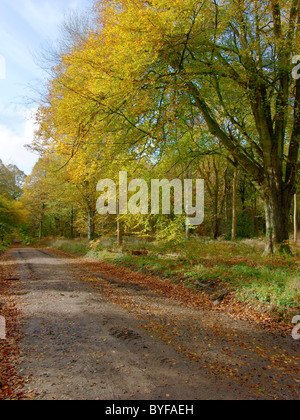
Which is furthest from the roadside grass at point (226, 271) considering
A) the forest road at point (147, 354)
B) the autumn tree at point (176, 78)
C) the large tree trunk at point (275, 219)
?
the autumn tree at point (176, 78)

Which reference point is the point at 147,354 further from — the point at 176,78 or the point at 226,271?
the point at 176,78

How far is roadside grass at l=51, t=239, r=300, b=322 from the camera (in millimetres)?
5672

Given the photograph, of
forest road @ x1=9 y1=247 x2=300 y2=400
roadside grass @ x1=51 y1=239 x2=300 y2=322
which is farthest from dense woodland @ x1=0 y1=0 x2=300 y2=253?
forest road @ x1=9 y1=247 x2=300 y2=400

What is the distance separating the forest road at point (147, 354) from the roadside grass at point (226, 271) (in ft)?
3.12

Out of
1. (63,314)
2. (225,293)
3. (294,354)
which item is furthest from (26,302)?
(294,354)

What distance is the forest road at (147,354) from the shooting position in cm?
291

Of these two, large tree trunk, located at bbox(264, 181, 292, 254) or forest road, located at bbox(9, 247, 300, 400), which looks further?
large tree trunk, located at bbox(264, 181, 292, 254)

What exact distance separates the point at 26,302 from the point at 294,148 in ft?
34.1

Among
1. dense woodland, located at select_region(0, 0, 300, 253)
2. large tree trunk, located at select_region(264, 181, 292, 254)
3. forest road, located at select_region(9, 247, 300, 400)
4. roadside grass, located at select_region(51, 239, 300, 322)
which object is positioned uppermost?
dense woodland, located at select_region(0, 0, 300, 253)

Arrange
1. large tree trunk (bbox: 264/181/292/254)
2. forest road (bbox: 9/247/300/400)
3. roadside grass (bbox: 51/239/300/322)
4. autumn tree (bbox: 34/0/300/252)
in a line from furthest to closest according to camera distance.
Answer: large tree trunk (bbox: 264/181/292/254)
autumn tree (bbox: 34/0/300/252)
roadside grass (bbox: 51/239/300/322)
forest road (bbox: 9/247/300/400)

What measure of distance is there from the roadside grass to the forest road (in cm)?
95

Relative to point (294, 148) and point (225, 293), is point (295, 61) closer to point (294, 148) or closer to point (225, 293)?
point (294, 148)

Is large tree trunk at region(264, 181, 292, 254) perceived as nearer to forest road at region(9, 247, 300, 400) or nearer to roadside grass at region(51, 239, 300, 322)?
roadside grass at region(51, 239, 300, 322)
